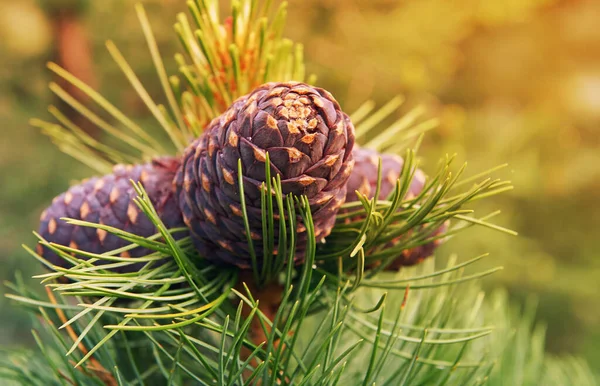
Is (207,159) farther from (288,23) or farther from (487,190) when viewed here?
(288,23)

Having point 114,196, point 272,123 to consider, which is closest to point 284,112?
point 272,123

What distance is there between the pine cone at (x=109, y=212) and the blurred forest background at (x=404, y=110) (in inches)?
45.8

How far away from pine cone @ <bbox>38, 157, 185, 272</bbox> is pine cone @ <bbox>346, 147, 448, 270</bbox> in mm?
96

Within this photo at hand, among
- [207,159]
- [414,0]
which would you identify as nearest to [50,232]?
[207,159]

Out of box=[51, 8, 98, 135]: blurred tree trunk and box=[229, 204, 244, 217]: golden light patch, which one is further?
box=[51, 8, 98, 135]: blurred tree trunk

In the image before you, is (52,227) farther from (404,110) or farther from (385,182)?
(404,110)

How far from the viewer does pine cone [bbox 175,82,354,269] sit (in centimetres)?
24

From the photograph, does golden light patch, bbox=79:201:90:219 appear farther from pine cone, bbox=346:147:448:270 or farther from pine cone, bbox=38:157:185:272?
pine cone, bbox=346:147:448:270

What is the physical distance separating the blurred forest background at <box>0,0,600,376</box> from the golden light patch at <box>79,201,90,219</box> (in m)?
1.18

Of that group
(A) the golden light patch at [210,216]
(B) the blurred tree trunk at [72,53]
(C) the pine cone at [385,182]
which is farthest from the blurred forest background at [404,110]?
(A) the golden light patch at [210,216]

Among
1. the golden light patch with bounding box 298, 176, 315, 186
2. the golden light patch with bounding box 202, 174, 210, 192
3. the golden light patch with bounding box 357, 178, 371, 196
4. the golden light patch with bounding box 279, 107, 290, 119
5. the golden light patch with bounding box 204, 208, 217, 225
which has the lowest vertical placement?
the golden light patch with bounding box 204, 208, 217, 225

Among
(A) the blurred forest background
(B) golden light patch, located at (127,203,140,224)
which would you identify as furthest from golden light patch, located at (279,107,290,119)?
(A) the blurred forest background

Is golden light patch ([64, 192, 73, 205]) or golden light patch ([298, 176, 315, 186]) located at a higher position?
golden light patch ([298, 176, 315, 186])

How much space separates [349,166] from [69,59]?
5.15ft
